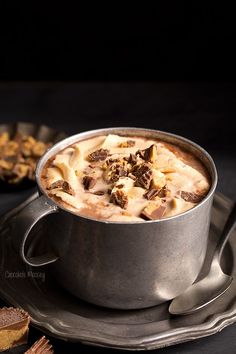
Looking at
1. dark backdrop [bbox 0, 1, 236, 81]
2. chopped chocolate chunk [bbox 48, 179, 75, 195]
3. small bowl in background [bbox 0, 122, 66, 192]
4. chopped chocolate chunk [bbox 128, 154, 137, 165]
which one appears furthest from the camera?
dark backdrop [bbox 0, 1, 236, 81]

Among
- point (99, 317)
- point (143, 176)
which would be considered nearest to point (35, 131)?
point (143, 176)

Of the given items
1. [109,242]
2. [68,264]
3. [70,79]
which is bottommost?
[70,79]

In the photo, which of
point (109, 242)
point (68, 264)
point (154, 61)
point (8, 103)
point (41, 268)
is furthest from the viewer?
point (154, 61)

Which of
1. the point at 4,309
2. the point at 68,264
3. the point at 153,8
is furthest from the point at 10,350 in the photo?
the point at 153,8

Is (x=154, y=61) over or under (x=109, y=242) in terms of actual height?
under

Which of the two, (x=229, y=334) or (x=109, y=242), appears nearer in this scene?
(x=109, y=242)

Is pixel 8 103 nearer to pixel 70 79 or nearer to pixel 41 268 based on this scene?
pixel 70 79

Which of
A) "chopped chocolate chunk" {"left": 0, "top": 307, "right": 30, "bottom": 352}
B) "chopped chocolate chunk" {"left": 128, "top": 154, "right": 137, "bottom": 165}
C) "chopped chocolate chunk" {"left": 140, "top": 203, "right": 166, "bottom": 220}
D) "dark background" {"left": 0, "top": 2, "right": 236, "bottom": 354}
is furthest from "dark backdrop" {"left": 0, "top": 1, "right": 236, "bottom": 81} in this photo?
"chopped chocolate chunk" {"left": 0, "top": 307, "right": 30, "bottom": 352}

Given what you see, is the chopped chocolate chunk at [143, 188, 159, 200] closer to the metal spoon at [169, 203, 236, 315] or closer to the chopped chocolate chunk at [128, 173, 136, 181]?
the chopped chocolate chunk at [128, 173, 136, 181]
